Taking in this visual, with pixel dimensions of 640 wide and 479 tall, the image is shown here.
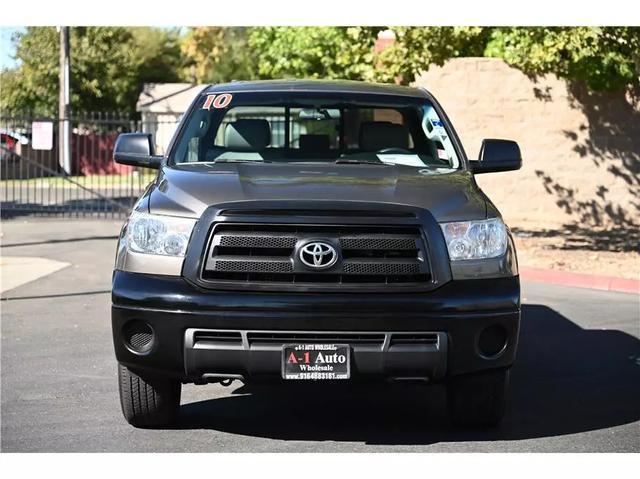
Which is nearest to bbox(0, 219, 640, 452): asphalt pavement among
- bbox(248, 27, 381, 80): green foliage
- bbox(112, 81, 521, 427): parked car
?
bbox(112, 81, 521, 427): parked car

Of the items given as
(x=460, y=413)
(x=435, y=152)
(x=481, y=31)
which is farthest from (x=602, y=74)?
(x=460, y=413)

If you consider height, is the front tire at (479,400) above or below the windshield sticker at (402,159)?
below

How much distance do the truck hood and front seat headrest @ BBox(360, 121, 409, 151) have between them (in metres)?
0.74

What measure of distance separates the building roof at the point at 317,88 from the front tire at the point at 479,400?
2166mm

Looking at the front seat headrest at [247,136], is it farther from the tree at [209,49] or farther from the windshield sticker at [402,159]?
the tree at [209,49]

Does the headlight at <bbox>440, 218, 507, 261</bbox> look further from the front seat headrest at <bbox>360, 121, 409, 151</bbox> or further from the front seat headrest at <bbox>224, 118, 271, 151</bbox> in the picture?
the front seat headrest at <bbox>224, 118, 271, 151</bbox>

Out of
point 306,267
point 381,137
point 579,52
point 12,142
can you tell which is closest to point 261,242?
point 306,267

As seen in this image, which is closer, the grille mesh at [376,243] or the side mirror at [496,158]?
the grille mesh at [376,243]

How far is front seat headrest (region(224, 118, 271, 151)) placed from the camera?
766cm

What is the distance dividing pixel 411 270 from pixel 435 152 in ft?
5.85

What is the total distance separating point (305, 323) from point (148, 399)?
3.71ft

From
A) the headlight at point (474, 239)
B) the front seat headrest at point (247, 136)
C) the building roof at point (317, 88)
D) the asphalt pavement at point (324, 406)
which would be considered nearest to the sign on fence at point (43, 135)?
the asphalt pavement at point (324, 406)

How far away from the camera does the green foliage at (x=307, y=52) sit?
70.8 feet
